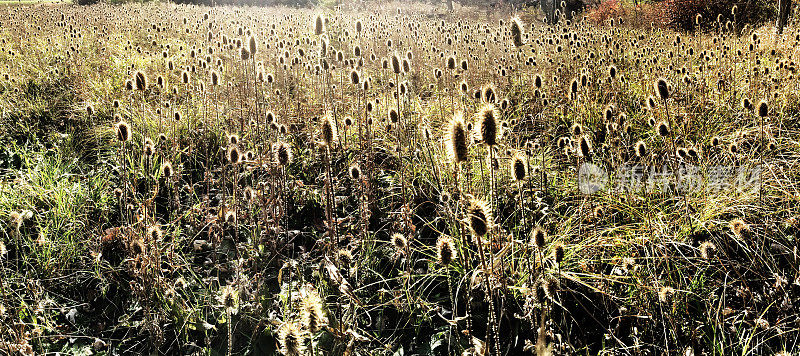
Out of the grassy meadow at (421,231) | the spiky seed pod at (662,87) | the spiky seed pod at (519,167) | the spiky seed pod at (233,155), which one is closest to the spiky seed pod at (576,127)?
the grassy meadow at (421,231)

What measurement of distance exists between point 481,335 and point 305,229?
A: 1.80 m

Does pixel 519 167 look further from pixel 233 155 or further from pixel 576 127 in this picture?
pixel 576 127

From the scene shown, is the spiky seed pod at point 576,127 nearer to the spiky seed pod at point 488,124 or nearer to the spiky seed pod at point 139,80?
the spiky seed pod at point 488,124

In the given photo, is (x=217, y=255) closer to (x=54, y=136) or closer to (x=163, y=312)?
(x=163, y=312)

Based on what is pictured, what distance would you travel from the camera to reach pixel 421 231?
3.83 meters

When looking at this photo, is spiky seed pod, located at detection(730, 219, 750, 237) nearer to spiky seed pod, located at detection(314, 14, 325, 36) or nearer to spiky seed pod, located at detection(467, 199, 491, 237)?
spiky seed pod, located at detection(467, 199, 491, 237)

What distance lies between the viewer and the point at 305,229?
397cm

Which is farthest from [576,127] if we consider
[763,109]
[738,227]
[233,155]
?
[233,155]

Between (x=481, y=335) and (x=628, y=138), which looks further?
(x=628, y=138)

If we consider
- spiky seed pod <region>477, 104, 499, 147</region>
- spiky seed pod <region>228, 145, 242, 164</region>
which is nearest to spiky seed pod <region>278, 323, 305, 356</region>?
spiky seed pod <region>477, 104, 499, 147</region>

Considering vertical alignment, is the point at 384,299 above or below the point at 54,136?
below

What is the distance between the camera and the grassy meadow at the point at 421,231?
2416 mm

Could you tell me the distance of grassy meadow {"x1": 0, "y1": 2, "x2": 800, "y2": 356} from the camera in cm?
242

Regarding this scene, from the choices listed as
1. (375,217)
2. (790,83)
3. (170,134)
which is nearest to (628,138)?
(790,83)
